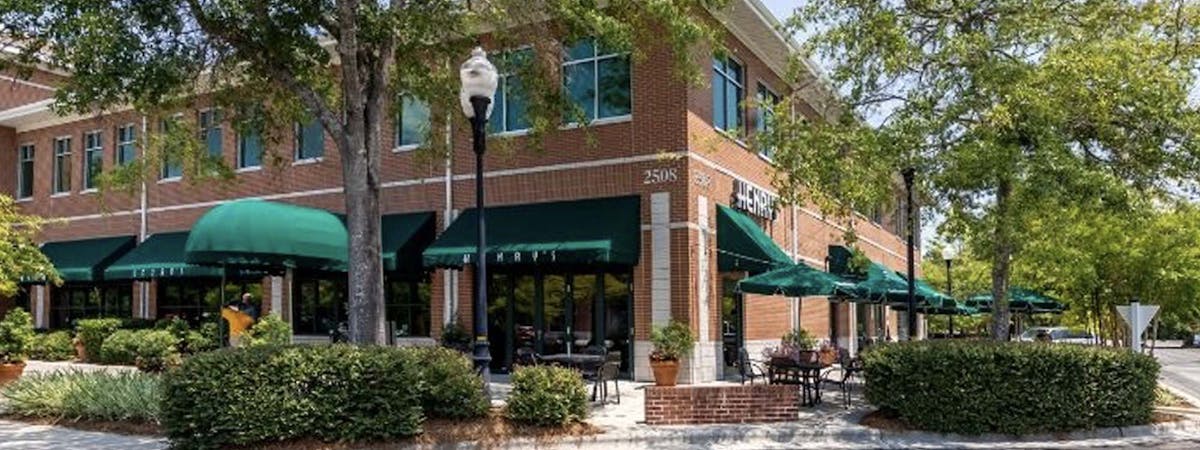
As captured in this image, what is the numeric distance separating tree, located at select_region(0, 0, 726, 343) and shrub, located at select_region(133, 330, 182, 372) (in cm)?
627

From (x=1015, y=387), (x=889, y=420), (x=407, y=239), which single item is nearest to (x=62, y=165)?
(x=407, y=239)

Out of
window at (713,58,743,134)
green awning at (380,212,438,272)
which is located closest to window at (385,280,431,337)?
green awning at (380,212,438,272)

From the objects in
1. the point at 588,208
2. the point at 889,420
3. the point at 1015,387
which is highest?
the point at 588,208

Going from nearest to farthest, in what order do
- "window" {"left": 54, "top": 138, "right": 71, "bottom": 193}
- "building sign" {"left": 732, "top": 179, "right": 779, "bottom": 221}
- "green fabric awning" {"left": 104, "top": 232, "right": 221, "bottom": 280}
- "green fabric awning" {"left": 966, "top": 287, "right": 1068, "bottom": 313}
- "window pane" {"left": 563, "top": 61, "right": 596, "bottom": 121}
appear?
"window pane" {"left": 563, "top": 61, "right": 596, "bottom": 121}, "building sign" {"left": 732, "top": 179, "right": 779, "bottom": 221}, "green fabric awning" {"left": 104, "top": 232, "right": 221, "bottom": 280}, "window" {"left": 54, "top": 138, "right": 71, "bottom": 193}, "green fabric awning" {"left": 966, "top": 287, "right": 1068, "bottom": 313}

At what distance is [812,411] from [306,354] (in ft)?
23.0

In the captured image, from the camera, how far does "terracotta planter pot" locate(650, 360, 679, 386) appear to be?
57.9 feet

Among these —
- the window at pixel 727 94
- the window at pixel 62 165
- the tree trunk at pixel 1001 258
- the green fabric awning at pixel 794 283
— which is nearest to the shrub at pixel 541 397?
the green fabric awning at pixel 794 283

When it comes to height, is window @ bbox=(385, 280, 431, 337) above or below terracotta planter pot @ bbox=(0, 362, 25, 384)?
above

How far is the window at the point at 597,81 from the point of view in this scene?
19688 millimetres

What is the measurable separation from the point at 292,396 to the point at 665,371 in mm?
8171

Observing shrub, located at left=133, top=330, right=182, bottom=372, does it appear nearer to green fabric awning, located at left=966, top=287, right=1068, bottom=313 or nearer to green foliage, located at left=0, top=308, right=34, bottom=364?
green foliage, located at left=0, top=308, right=34, bottom=364

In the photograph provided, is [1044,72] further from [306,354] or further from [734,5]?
[306,354]

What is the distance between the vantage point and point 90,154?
29.3 m

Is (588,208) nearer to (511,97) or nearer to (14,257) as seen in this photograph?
(511,97)
